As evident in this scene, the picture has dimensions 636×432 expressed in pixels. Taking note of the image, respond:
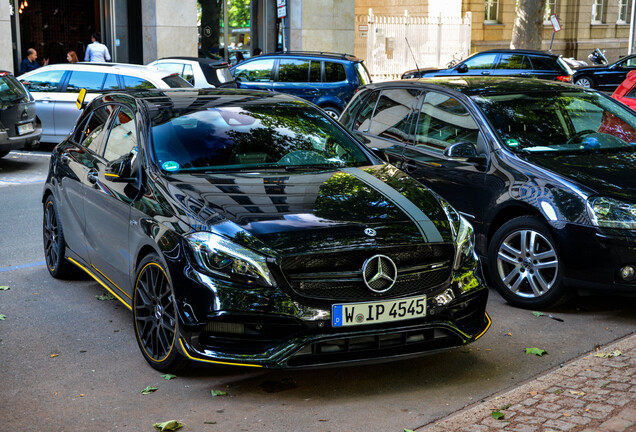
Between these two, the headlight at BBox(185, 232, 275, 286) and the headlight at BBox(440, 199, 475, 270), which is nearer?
the headlight at BBox(185, 232, 275, 286)

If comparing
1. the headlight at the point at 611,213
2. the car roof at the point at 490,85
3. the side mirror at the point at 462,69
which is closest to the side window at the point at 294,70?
the side mirror at the point at 462,69

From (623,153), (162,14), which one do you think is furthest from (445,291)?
(162,14)

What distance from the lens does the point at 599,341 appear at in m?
5.86

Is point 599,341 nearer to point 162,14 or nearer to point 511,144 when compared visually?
point 511,144

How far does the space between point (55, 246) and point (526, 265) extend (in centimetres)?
389

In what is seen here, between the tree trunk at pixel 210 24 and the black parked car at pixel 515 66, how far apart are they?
22.6 ft

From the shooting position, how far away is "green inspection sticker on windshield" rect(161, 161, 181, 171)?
5.56 metres

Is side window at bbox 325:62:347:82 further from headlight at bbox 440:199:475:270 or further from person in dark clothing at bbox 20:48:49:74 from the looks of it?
headlight at bbox 440:199:475:270

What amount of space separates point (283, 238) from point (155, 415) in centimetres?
115

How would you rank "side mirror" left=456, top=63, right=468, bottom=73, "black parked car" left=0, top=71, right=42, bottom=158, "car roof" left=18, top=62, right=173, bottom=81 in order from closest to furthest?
"black parked car" left=0, top=71, right=42, bottom=158
"car roof" left=18, top=62, right=173, bottom=81
"side mirror" left=456, top=63, right=468, bottom=73

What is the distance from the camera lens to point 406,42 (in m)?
35.4

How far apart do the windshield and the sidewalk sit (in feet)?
7.42

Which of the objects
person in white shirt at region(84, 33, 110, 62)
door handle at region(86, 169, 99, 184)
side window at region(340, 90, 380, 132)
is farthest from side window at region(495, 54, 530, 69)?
door handle at region(86, 169, 99, 184)

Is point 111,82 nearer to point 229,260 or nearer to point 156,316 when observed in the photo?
point 156,316
